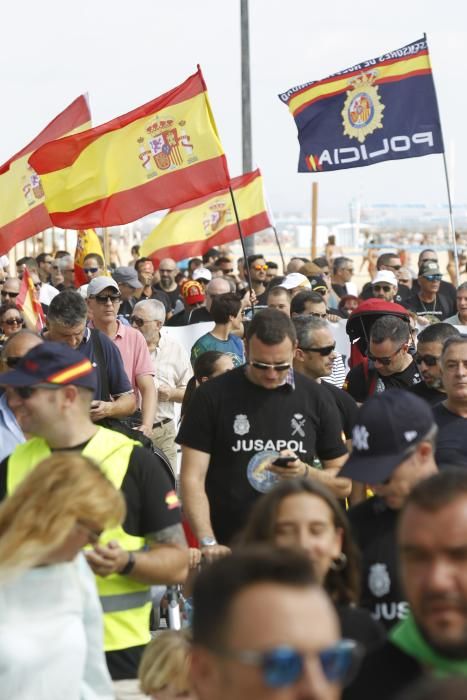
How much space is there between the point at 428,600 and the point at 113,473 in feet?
7.68

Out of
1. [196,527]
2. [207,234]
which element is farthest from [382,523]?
[207,234]

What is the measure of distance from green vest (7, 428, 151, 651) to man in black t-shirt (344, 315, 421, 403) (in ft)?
12.0

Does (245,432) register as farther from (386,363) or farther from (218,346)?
(218,346)

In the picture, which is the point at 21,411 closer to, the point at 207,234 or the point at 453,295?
the point at 453,295

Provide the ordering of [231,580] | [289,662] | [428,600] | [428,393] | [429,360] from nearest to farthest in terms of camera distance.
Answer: [289,662]
[231,580]
[428,600]
[428,393]
[429,360]

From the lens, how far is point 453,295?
15.6 m

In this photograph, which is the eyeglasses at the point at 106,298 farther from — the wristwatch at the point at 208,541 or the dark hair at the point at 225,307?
the wristwatch at the point at 208,541

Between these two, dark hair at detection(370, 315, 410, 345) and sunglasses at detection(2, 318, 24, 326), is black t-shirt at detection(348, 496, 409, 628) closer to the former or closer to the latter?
Result: dark hair at detection(370, 315, 410, 345)

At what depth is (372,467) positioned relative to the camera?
432cm

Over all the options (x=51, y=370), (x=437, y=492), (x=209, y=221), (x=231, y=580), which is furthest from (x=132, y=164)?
(x=231, y=580)

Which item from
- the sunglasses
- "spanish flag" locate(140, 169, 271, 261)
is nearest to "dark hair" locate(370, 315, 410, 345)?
the sunglasses

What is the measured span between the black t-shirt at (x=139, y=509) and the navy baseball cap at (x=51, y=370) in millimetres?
337

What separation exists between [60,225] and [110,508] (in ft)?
31.7

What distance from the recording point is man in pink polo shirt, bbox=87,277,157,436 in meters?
9.95
